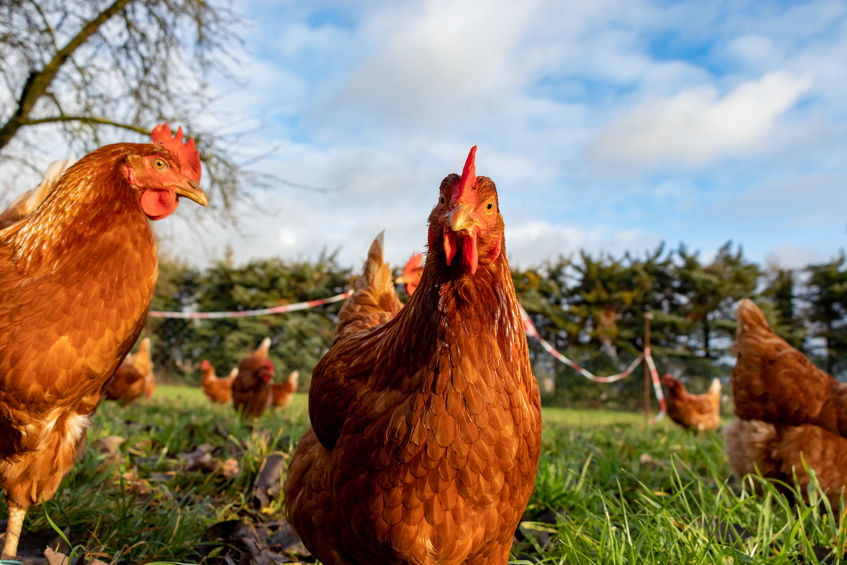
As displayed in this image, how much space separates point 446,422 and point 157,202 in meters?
1.75

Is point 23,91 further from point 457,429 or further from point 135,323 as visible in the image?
point 457,429

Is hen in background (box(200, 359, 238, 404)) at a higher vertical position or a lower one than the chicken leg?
lower

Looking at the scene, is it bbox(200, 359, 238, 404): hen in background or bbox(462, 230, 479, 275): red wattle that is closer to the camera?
bbox(462, 230, 479, 275): red wattle

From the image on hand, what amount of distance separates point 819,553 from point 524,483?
1.31 m

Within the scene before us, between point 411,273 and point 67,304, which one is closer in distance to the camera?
point 67,304

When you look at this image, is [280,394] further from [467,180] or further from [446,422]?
[467,180]

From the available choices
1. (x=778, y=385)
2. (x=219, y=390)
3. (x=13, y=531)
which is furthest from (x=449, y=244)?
(x=219, y=390)

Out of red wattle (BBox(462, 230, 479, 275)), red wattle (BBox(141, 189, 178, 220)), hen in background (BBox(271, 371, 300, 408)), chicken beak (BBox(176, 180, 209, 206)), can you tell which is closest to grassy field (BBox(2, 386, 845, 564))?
red wattle (BBox(462, 230, 479, 275))

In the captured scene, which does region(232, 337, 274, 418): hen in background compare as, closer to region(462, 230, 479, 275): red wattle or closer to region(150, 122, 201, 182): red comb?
region(150, 122, 201, 182): red comb

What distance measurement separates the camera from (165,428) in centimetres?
420

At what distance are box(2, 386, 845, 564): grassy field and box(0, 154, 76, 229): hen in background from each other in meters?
1.38

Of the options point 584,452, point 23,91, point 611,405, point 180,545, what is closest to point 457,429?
point 180,545

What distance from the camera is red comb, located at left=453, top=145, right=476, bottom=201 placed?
1.42 m

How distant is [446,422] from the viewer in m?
1.45
